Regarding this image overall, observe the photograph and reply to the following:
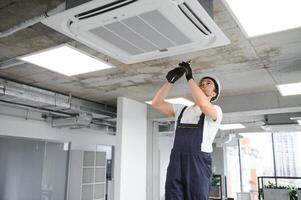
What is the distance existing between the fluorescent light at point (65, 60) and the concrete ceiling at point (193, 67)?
5.9 inches

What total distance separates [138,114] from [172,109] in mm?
3654

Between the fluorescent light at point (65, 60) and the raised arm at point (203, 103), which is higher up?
the fluorescent light at point (65, 60)

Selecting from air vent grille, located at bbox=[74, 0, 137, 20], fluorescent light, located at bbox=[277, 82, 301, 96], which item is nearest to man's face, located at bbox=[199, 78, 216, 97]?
air vent grille, located at bbox=[74, 0, 137, 20]

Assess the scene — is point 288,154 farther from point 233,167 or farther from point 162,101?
point 162,101

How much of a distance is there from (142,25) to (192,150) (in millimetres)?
822

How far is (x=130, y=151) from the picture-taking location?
5309 millimetres

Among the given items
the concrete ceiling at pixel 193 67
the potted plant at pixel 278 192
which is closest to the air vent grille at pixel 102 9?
the concrete ceiling at pixel 193 67

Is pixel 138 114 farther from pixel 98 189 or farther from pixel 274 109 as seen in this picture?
pixel 98 189

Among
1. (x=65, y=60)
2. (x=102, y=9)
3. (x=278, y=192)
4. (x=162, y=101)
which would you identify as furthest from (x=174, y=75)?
(x=278, y=192)

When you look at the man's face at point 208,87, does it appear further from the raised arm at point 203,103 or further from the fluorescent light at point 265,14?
the fluorescent light at point 265,14

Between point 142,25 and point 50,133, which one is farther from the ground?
point 142,25

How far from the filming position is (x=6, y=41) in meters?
3.26

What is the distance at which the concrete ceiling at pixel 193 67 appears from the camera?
2881mm

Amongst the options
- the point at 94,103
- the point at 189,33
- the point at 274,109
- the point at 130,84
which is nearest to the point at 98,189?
the point at 94,103
